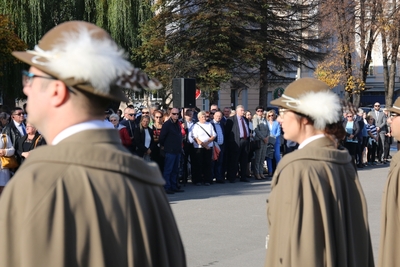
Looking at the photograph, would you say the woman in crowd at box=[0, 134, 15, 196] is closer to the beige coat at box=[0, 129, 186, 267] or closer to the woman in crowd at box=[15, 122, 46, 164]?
the woman in crowd at box=[15, 122, 46, 164]

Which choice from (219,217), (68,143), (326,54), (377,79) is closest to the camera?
(68,143)

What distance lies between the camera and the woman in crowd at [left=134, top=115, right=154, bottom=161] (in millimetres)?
14586

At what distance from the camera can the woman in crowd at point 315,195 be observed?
4270mm

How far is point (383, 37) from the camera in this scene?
128 ft

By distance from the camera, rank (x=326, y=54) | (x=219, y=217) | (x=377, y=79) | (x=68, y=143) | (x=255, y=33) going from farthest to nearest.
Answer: (x=377, y=79)
(x=326, y=54)
(x=255, y=33)
(x=219, y=217)
(x=68, y=143)

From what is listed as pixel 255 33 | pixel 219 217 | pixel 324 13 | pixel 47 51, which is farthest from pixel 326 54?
pixel 47 51

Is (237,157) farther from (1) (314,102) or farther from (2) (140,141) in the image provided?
(1) (314,102)

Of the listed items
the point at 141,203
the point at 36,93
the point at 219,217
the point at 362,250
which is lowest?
the point at 219,217

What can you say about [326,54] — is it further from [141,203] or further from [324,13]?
[141,203]

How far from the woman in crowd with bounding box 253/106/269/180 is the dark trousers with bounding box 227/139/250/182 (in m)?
0.47

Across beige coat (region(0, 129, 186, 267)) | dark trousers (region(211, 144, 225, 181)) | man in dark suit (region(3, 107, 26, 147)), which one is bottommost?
dark trousers (region(211, 144, 225, 181))

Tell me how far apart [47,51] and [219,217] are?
9242mm

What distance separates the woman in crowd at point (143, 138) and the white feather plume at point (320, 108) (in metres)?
10.1

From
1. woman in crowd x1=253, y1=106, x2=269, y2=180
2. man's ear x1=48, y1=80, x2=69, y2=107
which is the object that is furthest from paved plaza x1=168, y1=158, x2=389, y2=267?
man's ear x1=48, y1=80, x2=69, y2=107
